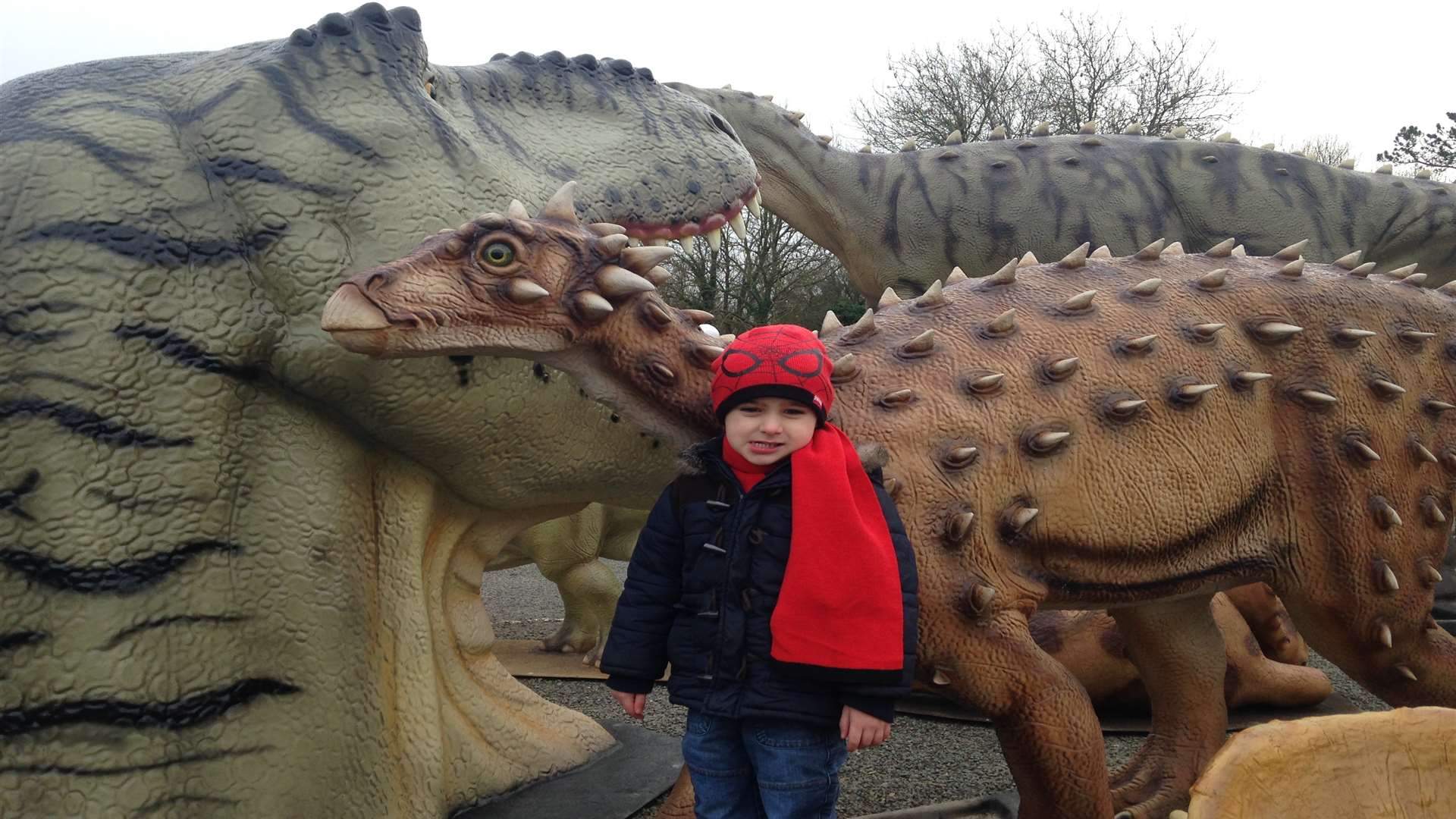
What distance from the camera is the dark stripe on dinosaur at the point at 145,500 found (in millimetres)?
2082

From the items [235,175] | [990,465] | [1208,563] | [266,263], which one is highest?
[235,175]

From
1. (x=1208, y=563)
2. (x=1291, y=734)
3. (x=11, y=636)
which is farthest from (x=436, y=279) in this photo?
(x=1208, y=563)

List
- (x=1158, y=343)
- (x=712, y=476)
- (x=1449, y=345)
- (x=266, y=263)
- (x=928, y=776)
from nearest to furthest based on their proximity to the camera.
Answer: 1. (x=712, y=476)
2. (x=266, y=263)
3. (x=1158, y=343)
4. (x=1449, y=345)
5. (x=928, y=776)

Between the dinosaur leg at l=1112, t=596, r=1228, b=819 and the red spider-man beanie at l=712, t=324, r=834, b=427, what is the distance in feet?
5.23

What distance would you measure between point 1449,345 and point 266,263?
2.60 meters

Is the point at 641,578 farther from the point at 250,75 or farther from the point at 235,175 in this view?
the point at 250,75

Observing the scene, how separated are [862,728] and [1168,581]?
0.99 m

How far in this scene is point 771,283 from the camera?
16.9 meters

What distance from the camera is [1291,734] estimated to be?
5.66 feet

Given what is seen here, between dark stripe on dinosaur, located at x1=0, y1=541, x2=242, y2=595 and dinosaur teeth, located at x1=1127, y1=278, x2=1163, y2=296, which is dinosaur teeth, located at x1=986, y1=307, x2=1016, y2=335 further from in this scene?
dark stripe on dinosaur, located at x1=0, y1=541, x2=242, y2=595

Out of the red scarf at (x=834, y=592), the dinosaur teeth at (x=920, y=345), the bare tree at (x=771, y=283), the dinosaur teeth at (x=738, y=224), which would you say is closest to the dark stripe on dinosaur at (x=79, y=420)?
the red scarf at (x=834, y=592)

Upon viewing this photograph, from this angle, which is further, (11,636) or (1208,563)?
(1208,563)

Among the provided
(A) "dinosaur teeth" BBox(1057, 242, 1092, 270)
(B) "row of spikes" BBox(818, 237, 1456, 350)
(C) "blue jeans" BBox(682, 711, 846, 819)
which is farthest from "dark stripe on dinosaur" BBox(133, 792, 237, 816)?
(A) "dinosaur teeth" BBox(1057, 242, 1092, 270)

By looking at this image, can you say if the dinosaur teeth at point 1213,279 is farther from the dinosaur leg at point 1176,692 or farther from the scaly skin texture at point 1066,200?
the scaly skin texture at point 1066,200
